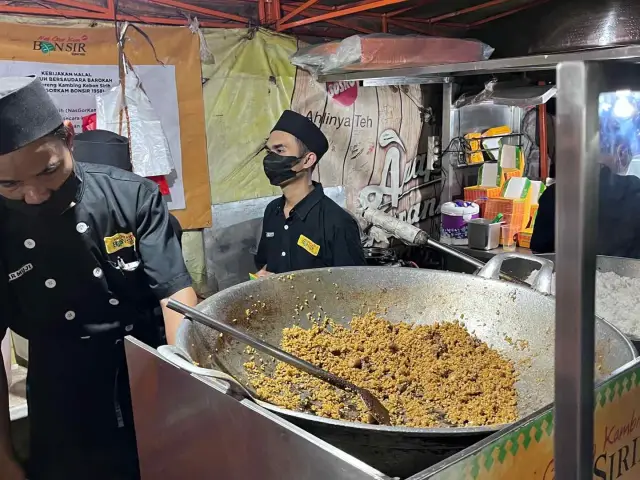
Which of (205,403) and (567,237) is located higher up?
(567,237)

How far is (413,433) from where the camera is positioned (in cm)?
72

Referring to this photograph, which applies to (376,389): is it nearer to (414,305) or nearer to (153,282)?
(414,305)

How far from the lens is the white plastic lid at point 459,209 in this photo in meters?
4.17

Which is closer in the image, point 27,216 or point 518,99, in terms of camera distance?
point 27,216

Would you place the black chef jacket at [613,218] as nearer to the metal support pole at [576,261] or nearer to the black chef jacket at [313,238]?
the metal support pole at [576,261]

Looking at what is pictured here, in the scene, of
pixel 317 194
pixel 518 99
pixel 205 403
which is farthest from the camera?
pixel 518 99

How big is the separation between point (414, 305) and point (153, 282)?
0.76 m

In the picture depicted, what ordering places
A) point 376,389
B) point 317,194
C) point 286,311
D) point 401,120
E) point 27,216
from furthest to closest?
point 401,120, point 317,194, point 27,216, point 286,311, point 376,389

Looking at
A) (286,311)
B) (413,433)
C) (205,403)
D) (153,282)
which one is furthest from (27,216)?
(413,433)

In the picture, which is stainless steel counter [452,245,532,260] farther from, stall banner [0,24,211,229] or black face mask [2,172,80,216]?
black face mask [2,172,80,216]

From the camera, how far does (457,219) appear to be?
419cm

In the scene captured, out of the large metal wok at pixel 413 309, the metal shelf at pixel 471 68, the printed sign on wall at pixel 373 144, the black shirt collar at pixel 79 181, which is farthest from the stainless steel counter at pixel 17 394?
the metal shelf at pixel 471 68

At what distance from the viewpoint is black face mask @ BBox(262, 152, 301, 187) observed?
107 inches

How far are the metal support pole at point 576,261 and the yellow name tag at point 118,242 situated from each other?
4.75ft
